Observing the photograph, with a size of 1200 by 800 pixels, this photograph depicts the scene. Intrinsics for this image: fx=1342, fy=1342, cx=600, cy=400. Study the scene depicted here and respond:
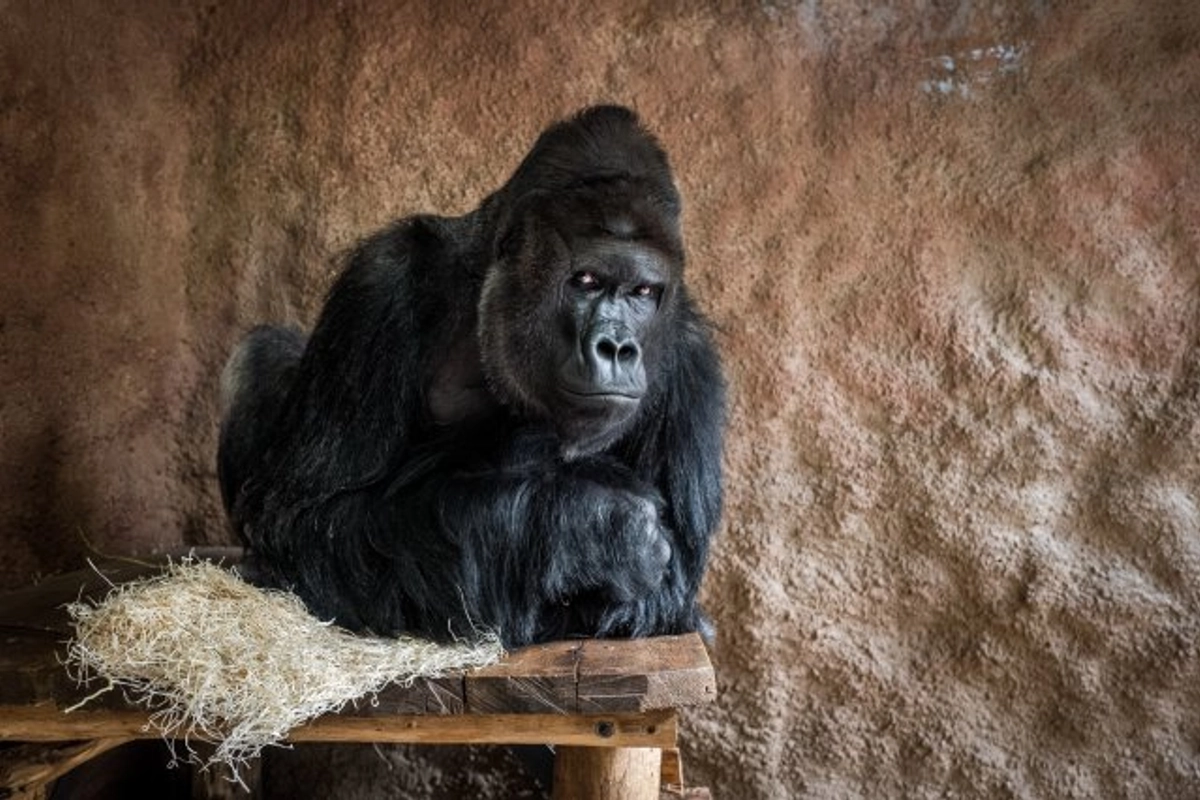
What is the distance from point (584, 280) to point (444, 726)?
4.23ft

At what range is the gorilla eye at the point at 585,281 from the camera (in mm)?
3818

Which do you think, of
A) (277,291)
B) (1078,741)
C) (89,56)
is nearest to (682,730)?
(1078,741)

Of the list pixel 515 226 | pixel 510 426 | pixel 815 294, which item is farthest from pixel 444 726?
pixel 815 294

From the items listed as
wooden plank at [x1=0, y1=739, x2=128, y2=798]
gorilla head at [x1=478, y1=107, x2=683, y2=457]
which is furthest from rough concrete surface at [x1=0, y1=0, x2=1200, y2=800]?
gorilla head at [x1=478, y1=107, x2=683, y2=457]

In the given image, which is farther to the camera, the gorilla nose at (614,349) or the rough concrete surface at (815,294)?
the rough concrete surface at (815,294)

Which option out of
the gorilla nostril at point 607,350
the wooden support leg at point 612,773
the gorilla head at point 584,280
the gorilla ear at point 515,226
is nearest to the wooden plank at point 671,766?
the wooden support leg at point 612,773

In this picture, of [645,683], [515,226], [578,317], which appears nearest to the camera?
[645,683]

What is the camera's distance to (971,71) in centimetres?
519

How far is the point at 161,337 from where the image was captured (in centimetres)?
532

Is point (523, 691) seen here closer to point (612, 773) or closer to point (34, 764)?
point (612, 773)

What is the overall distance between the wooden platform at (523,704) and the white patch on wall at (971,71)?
2.60 meters

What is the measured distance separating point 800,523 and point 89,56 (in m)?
3.26

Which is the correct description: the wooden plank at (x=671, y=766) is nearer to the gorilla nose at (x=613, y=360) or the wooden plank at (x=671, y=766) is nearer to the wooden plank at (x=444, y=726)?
the wooden plank at (x=444, y=726)

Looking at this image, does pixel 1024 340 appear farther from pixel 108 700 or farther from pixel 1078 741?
pixel 108 700
